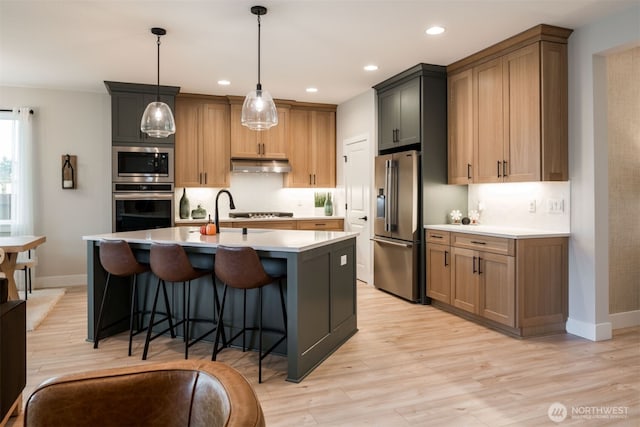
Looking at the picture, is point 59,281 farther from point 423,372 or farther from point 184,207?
point 423,372

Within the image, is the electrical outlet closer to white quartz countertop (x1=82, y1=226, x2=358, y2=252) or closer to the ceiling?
the ceiling

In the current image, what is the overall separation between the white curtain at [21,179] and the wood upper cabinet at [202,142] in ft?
6.09

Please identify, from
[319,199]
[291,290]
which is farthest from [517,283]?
[319,199]

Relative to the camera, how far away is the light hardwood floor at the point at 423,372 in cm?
251

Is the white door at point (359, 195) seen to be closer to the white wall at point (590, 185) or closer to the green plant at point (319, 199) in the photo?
the green plant at point (319, 199)

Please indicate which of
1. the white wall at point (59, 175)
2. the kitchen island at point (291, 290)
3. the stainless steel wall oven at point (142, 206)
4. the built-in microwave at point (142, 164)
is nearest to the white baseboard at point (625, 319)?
the kitchen island at point (291, 290)

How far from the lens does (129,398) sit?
1.04 m

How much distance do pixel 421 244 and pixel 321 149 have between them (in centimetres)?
269

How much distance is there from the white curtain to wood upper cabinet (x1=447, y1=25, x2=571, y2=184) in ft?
18.1

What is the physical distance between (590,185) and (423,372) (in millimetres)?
2175

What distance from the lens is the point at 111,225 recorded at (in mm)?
5902

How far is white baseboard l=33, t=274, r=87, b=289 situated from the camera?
5902 mm

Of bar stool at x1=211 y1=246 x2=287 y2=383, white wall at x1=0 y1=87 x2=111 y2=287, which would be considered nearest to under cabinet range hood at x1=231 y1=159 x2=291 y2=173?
white wall at x1=0 y1=87 x2=111 y2=287

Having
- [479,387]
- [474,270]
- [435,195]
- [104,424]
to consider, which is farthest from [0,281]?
[435,195]
